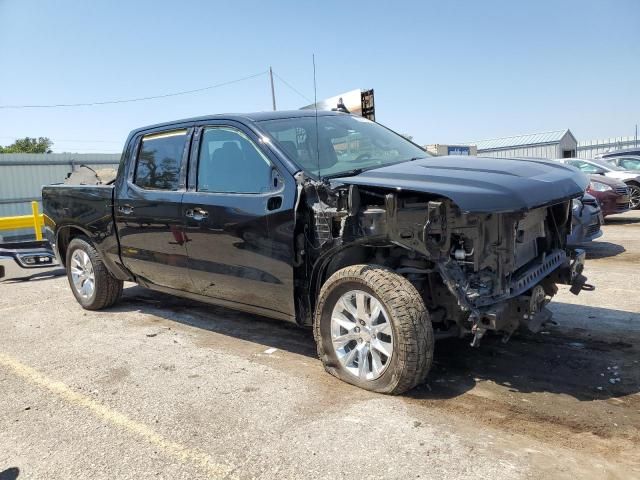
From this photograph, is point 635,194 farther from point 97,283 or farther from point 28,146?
point 28,146

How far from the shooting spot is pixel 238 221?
4211 mm

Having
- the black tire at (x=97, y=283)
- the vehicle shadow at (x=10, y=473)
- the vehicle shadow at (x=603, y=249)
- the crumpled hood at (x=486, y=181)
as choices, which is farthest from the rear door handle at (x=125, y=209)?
the vehicle shadow at (x=603, y=249)

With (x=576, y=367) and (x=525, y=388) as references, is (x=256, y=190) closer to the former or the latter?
(x=525, y=388)

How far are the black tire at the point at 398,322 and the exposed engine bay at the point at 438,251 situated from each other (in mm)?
187

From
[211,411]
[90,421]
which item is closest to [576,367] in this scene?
[211,411]

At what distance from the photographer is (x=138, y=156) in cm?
544

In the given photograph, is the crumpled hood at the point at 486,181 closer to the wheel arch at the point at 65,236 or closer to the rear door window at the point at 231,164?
the rear door window at the point at 231,164

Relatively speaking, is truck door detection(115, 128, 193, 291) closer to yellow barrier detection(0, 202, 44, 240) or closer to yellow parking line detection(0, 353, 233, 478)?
yellow parking line detection(0, 353, 233, 478)

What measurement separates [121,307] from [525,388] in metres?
4.61

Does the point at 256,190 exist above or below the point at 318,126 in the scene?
below

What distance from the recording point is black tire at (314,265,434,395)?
133 inches

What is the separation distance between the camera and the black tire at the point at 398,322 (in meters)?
3.39

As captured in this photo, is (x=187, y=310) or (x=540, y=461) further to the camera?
(x=187, y=310)

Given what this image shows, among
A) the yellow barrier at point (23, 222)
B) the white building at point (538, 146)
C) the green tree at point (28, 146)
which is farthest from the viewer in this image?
the green tree at point (28, 146)
